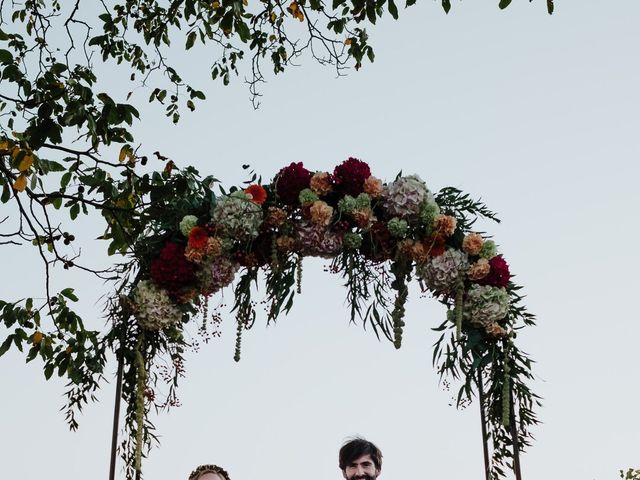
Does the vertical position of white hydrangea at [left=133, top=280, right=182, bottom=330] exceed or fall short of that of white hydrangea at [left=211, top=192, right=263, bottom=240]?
it falls short

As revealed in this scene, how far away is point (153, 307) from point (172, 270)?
25 cm

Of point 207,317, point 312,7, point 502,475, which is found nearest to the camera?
point 502,475

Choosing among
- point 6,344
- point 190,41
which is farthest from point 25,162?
point 190,41

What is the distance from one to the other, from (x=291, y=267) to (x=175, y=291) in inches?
28.1

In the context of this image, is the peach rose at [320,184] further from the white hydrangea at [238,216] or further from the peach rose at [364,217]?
the white hydrangea at [238,216]

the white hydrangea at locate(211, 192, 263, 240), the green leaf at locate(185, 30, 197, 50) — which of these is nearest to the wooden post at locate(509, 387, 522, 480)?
the white hydrangea at locate(211, 192, 263, 240)

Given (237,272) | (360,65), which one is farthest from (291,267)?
(360,65)

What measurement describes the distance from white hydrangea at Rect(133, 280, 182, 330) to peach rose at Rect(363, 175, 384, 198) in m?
1.36

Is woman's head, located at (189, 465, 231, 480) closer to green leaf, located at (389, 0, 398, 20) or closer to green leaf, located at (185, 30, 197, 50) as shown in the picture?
green leaf, located at (389, 0, 398, 20)

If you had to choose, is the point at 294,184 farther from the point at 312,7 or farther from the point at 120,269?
the point at 312,7

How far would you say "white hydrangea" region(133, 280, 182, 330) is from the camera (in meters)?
5.34

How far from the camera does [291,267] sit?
5.41m

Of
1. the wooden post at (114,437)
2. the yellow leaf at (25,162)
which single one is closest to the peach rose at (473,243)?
the wooden post at (114,437)

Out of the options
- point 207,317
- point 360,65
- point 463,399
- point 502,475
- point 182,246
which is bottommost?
point 502,475
